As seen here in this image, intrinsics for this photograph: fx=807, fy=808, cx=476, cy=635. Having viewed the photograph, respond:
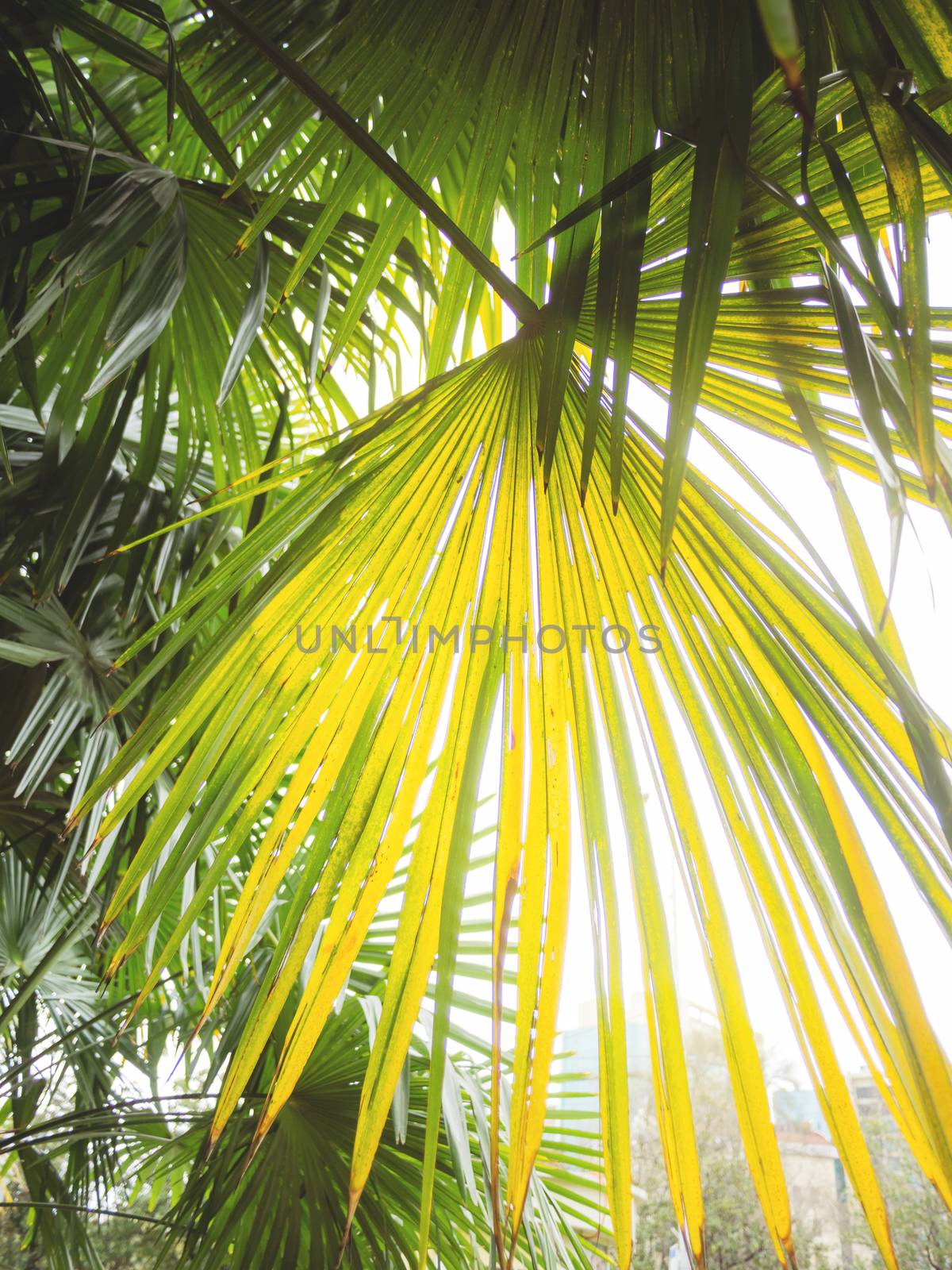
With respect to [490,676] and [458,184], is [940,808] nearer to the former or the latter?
[490,676]

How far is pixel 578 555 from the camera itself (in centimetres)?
59

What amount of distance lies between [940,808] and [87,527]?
2.45ft

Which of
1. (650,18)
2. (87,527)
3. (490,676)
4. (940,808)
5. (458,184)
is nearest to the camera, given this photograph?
(940,808)

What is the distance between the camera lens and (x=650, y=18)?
0.45 m

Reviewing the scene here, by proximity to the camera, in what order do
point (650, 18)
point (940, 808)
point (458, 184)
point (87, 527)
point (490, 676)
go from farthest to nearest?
point (458, 184) < point (87, 527) < point (490, 676) < point (650, 18) < point (940, 808)

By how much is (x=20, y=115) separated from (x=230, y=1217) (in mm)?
1132

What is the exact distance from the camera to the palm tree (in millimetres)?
373

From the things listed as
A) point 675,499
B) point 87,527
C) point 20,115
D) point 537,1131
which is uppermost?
point 20,115

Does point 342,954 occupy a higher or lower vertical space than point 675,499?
lower

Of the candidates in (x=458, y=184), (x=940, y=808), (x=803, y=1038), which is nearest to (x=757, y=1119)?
(x=803, y=1038)

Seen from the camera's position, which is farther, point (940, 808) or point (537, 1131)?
point (537, 1131)

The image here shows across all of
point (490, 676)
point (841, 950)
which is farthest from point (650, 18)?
point (841, 950)

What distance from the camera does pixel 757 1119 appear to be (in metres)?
0.40

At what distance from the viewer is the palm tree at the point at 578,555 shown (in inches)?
14.7
